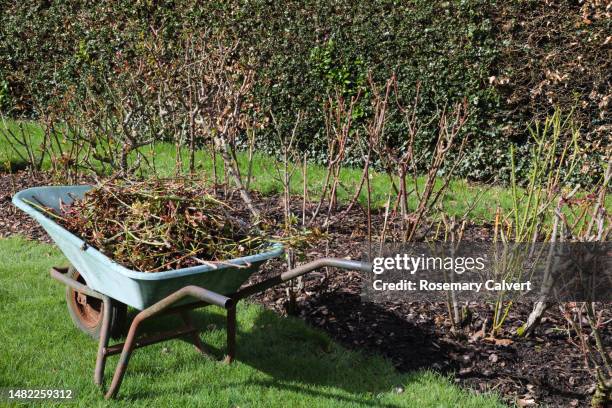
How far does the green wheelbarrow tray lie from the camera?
111 inches

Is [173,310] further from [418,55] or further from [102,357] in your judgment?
[418,55]

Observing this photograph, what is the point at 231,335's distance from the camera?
335 centimetres

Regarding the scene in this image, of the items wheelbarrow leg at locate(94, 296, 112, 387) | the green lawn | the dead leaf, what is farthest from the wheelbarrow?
the dead leaf

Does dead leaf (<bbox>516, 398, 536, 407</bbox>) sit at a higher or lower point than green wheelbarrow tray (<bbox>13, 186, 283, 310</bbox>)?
lower

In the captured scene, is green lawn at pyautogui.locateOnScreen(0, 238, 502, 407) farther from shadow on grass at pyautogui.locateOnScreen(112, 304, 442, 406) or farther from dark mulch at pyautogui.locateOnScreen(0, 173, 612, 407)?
dark mulch at pyautogui.locateOnScreen(0, 173, 612, 407)

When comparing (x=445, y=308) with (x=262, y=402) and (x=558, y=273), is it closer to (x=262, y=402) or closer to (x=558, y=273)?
(x=558, y=273)

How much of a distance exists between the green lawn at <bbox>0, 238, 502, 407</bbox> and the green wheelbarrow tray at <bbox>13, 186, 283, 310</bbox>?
1.40 ft

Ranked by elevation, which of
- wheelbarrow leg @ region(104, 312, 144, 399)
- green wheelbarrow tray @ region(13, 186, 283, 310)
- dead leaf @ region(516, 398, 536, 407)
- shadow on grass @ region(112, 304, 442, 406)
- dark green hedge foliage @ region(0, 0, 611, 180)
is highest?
dark green hedge foliage @ region(0, 0, 611, 180)

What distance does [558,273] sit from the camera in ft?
11.3

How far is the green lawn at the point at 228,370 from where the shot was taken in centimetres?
309

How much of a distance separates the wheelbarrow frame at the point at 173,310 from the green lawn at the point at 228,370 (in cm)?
10

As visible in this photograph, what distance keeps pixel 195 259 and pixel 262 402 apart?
2.35 feet

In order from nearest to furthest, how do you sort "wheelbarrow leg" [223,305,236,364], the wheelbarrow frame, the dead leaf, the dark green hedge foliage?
the wheelbarrow frame
the dead leaf
"wheelbarrow leg" [223,305,236,364]
the dark green hedge foliage

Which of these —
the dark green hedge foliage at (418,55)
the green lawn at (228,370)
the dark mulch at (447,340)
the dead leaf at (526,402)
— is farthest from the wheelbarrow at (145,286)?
the dark green hedge foliage at (418,55)
